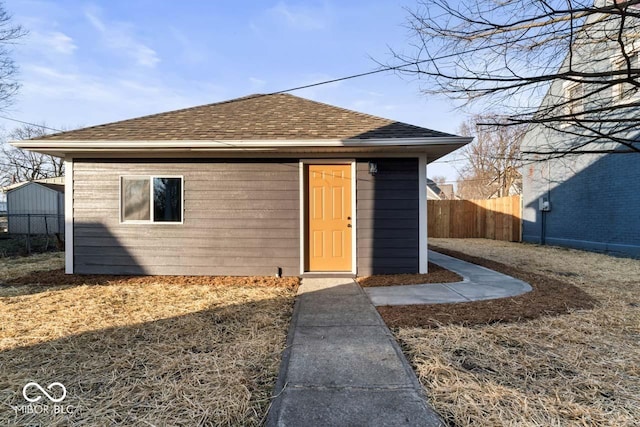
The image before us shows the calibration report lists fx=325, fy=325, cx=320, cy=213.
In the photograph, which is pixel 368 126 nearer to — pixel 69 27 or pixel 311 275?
pixel 311 275

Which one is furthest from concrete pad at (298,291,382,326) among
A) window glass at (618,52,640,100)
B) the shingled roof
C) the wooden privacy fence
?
the wooden privacy fence

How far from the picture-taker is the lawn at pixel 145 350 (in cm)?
211

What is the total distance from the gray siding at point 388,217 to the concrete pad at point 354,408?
400 cm

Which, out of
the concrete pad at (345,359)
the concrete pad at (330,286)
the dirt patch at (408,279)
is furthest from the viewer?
the dirt patch at (408,279)

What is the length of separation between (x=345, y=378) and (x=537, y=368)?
1.57m

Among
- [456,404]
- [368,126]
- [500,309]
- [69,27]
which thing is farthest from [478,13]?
[69,27]

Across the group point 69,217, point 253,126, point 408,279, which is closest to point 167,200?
point 69,217

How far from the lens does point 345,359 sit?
9.06ft

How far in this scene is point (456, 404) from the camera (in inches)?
83.7

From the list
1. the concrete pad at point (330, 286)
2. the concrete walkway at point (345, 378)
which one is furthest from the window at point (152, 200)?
the concrete walkway at point (345, 378)

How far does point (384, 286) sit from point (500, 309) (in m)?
1.77

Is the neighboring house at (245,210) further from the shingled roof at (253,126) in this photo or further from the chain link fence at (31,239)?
the chain link fence at (31,239)

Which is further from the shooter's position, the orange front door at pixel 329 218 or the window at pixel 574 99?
the orange front door at pixel 329 218

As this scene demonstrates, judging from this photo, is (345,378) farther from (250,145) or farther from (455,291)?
(250,145)
